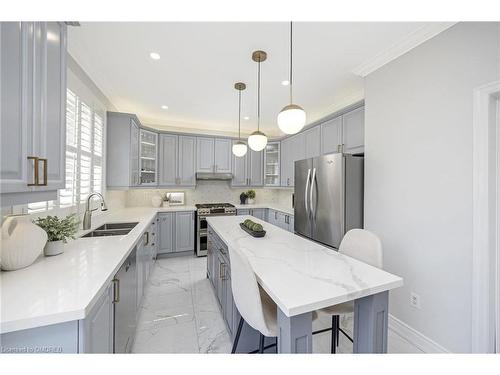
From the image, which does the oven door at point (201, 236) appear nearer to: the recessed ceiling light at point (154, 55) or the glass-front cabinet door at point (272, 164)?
the glass-front cabinet door at point (272, 164)

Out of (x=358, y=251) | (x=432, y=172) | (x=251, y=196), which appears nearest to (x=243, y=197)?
(x=251, y=196)

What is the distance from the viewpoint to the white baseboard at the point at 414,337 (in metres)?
1.63

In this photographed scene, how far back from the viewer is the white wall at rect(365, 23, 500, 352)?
147cm

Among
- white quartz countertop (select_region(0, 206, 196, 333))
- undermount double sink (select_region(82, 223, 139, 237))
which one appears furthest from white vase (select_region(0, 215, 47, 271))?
undermount double sink (select_region(82, 223, 139, 237))

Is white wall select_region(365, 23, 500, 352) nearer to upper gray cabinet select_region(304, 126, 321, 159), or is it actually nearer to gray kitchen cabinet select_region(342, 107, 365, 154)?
gray kitchen cabinet select_region(342, 107, 365, 154)

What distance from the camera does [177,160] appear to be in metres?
4.16

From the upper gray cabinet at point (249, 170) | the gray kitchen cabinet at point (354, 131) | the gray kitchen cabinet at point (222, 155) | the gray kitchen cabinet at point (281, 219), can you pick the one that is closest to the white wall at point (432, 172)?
the gray kitchen cabinet at point (354, 131)

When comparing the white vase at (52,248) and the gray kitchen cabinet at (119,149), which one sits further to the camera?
the gray kitchen cabinet at (119,149)

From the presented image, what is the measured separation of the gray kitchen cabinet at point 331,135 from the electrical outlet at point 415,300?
1727 millimetres

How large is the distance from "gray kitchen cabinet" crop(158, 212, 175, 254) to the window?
1.18m

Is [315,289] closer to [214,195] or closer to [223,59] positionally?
[223,59]

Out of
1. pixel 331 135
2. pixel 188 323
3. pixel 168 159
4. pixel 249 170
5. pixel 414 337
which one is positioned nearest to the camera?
pixel 414 337

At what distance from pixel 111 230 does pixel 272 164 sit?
3375 millimetres
